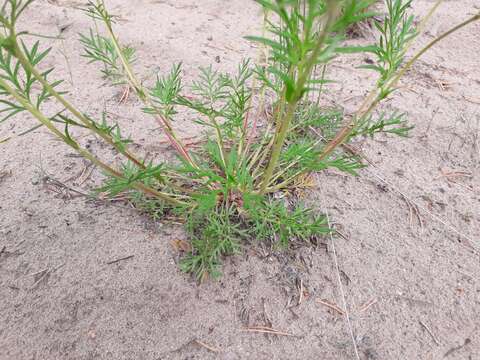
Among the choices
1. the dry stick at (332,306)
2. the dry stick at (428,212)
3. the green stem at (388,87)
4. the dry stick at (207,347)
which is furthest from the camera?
the dry stick at (428,212)

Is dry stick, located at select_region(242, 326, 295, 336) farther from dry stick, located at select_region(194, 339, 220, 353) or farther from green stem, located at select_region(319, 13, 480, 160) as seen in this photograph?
green stem, located at select_region(319, 13, 480, 160)

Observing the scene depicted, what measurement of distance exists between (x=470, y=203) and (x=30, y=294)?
2.14m

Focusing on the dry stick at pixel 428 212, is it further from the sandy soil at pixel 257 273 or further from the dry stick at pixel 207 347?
the dry stick at pixel 207 347

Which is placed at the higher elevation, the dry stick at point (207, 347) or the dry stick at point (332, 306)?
the dry stick at point (332, 306)

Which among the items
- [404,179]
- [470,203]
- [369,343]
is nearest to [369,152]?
[404,179]

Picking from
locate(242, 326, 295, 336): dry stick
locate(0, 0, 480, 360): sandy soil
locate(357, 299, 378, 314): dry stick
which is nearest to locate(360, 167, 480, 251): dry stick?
locate(0, 0, 480, 360): sandy soil

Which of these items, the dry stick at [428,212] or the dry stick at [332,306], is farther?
the dry stick at [428,212]

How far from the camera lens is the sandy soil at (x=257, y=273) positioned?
4.57 feet

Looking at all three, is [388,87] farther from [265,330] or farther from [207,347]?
[207,347]

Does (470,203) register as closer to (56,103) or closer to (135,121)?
(135,121)

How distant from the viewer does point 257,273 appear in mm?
1566

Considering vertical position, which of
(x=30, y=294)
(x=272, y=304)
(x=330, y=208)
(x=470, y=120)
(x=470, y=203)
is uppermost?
(x=470, y=120)

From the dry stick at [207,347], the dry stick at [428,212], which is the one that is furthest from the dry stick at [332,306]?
the dry stick at [428,212]

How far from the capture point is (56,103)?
2377mm
